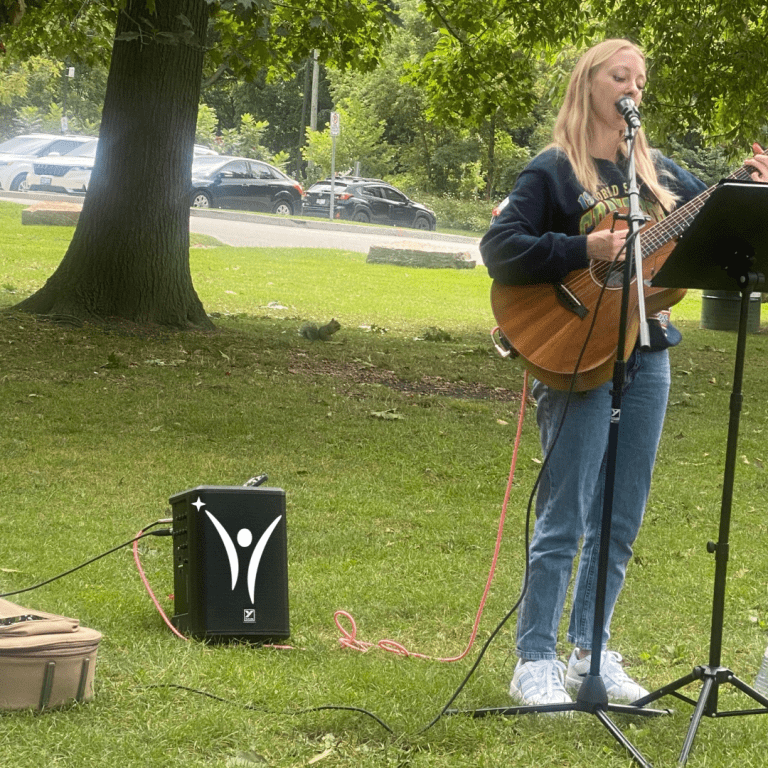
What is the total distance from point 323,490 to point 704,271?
3.87 meters

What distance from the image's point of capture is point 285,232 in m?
26.8

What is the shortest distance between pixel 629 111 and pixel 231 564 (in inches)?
83.8

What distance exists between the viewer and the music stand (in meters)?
3.06

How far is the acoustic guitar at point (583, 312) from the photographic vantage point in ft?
11.5

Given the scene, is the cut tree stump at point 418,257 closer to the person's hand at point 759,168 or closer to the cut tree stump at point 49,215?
the cut tree stump at point 49,215

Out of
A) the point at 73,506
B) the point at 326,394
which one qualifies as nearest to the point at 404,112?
the point at 326,394

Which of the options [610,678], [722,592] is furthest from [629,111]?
[610,678]

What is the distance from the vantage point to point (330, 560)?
5535 millimetres

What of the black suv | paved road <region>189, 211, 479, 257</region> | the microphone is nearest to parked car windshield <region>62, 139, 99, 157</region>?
paved road <region>189, 211, 479, 257</region>

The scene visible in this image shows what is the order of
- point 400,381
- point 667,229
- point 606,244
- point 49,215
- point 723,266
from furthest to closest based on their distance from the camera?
point 49,215 → point 400,381 → point 667,229 → point 606,244 → point 723,266

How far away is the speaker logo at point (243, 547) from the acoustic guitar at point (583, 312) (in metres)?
1.29

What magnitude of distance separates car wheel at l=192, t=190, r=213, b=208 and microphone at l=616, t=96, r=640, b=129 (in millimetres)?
27470

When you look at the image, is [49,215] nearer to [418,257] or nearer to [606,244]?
[418,257]

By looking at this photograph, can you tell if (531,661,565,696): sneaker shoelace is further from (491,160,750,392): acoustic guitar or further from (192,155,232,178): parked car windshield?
(192,155,232,178): parked car windshield
